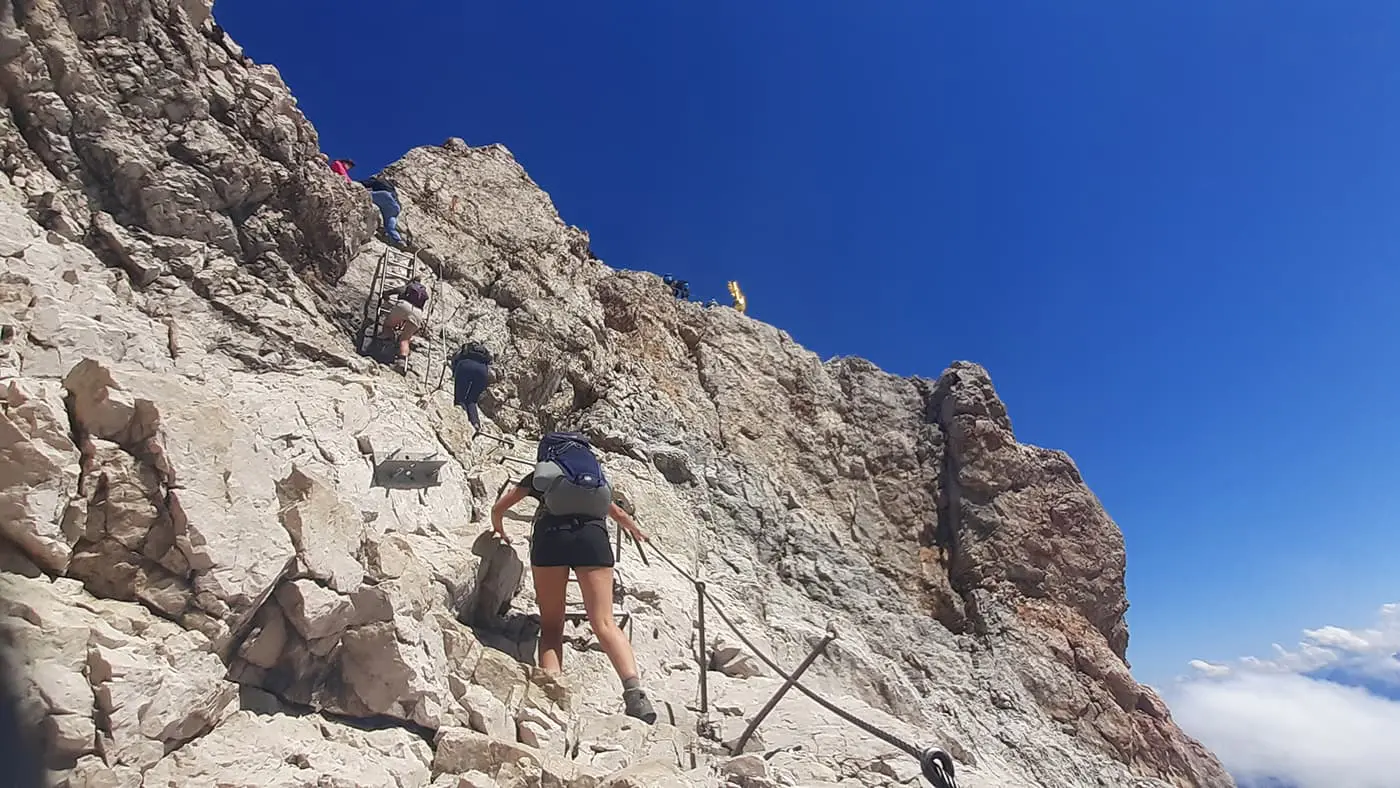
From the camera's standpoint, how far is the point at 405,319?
1048 centimetres

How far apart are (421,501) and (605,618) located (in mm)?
2602

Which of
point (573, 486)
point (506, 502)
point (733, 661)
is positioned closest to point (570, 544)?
point (573, 486)

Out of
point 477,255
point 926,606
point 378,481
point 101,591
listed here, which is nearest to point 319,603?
point 101,591

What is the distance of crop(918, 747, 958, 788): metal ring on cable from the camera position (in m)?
4.57

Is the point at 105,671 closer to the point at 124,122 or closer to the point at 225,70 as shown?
the point at 124,122

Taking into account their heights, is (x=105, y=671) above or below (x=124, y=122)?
below

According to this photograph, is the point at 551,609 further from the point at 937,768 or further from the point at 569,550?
the point at 937,768

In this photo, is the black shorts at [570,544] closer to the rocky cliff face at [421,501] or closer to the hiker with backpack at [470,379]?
the rocky cliff face at [421,501]

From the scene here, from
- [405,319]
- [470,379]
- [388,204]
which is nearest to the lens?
[405,319]

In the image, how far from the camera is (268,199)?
10.1 meters

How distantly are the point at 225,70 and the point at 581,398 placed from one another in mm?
7134

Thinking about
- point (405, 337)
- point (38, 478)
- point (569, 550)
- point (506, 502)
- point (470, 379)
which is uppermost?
point (405, 337)

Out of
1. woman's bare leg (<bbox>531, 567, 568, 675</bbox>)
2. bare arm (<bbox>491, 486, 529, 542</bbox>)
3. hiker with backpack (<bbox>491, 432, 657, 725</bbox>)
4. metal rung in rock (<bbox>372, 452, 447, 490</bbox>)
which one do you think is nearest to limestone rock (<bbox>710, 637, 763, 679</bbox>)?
hiker with backpack (<bbox>491, 432, 657, 725</bbox>)

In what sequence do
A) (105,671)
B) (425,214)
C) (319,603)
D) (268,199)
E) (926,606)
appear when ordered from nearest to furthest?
(105,671)
(319,603)
(268,199)
(425,214)
(926,606)
